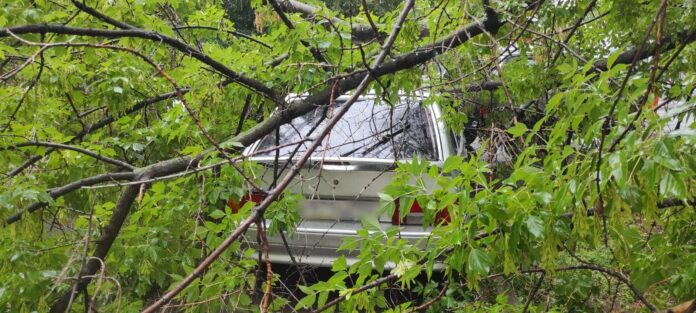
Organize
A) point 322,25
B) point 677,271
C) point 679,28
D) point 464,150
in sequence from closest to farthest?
point 677,271, point 679,28, point 322,25, point 464,150

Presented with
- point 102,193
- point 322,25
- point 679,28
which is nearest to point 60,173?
point 102,193

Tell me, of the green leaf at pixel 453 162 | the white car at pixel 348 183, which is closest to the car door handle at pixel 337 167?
the white car at pixel 348 183

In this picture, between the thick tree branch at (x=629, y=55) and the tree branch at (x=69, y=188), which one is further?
the thick tree branch at (x=629, y=55)

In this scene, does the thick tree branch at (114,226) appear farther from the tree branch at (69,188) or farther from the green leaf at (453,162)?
the green leaf at (453,162)

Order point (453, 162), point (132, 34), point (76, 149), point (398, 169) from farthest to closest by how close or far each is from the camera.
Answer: point (76, 149)
point (132, 34)
point (398, 169)
point (453, 162)

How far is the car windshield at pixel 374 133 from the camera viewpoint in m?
3.65

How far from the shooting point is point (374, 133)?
368 centimetres

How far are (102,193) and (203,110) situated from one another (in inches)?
29.3

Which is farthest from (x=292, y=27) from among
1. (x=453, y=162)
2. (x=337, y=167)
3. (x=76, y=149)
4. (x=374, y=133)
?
(x=453, y=162)

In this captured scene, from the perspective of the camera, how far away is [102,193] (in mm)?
2986

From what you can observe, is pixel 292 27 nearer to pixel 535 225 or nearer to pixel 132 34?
pixel 132 34

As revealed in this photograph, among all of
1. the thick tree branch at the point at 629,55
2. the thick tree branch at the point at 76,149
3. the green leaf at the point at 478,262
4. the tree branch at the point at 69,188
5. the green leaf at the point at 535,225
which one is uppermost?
the thick tree branch at the point at 629,55

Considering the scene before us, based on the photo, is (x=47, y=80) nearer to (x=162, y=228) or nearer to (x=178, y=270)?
(x=162, y=228)

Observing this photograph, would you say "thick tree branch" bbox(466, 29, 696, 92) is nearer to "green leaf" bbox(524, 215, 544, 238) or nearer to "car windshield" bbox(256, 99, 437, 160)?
"car windshield" bbox(256, 99, 437, 160)
